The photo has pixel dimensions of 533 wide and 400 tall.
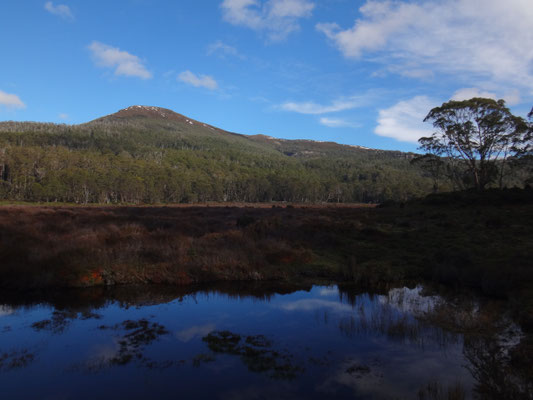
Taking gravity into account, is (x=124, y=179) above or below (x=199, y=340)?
above

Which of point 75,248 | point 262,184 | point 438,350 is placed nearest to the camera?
point 438,350

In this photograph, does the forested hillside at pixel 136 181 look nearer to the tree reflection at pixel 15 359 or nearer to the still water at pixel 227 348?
the still water at pixel 227 348

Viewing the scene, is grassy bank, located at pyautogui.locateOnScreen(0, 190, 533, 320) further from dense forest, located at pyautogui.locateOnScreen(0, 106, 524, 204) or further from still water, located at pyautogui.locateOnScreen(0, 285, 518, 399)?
dense forest, located at pyautogui.locateOnScreen(0, 106, 524, 204)

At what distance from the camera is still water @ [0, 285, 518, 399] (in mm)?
5609

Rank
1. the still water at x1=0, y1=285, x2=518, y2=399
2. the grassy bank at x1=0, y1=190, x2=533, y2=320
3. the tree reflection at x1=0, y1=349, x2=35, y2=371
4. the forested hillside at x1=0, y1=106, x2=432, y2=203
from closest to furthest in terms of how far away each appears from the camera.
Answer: the still water at x1=0, y1=285, x2=518, y2=399
the tree reflection at x1=0, y1=349, x2=35, y2=371
the grassy bank at x1=0, y1=190, x2=533, y2=320
the forested hillside at x1=0, y1=106, x2=432, y2=203

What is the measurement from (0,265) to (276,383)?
10.7 metres

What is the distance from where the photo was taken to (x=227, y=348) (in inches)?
278

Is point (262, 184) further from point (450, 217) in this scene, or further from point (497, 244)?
point (497, 244)

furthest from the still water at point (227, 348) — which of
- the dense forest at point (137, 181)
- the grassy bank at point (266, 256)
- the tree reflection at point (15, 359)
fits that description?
the dense forest at point (137, 181)

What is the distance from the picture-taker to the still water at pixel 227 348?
18.4 ft

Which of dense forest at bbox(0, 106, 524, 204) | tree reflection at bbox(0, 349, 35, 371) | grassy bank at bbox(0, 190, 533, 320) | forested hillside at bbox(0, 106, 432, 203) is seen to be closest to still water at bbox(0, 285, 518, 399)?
tree reflection at bbox(0, 349, 35, 371)

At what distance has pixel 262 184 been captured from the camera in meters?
151

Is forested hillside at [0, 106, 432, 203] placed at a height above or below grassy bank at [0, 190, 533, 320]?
above

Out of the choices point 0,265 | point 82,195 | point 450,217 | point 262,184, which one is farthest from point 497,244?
point 262,184
